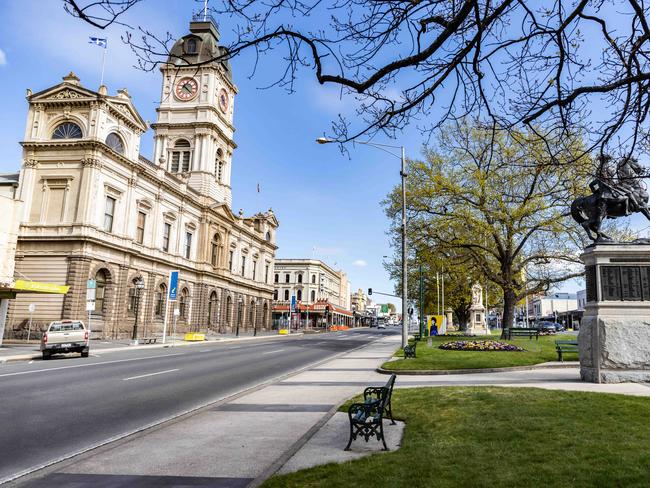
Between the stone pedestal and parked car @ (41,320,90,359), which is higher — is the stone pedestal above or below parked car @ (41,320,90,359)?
above

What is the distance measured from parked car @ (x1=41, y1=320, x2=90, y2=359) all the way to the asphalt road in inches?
136

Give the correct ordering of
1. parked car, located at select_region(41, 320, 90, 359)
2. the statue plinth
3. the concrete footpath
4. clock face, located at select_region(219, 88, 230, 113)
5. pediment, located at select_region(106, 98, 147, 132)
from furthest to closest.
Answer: the statue plinth
clock face, located at select_region(219, 88, 230, 113)
pediment, located at select_region(106, 98, 147, 132)
parked car, located at select_region(41, 320, 90, 359)
the concrete footpath

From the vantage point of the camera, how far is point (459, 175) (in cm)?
3169

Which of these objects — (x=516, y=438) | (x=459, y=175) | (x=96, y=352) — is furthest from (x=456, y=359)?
(x=96, y=352)

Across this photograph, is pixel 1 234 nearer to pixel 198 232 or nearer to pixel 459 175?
pixel 198 232

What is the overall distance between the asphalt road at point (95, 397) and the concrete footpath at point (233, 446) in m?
0.75

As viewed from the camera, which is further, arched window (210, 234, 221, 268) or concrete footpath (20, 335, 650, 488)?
arched window (210, 234, 221, 268)

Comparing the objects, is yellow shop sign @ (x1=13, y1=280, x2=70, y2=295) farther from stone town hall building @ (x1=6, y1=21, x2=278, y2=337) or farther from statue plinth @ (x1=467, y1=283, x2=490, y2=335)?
statue plinth @ (x1=467, y1=283, x2=490, y2=335)

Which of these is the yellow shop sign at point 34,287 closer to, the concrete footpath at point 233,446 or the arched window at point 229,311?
the concrete footpath at point 233,446

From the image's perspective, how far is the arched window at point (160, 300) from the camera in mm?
45812

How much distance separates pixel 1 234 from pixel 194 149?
30601 millimetres

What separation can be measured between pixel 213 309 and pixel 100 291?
21.6 metres

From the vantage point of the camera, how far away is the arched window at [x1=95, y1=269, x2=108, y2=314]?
37.1 m

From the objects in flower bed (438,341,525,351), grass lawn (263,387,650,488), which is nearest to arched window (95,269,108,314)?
flower bed (438,341,525,351)
